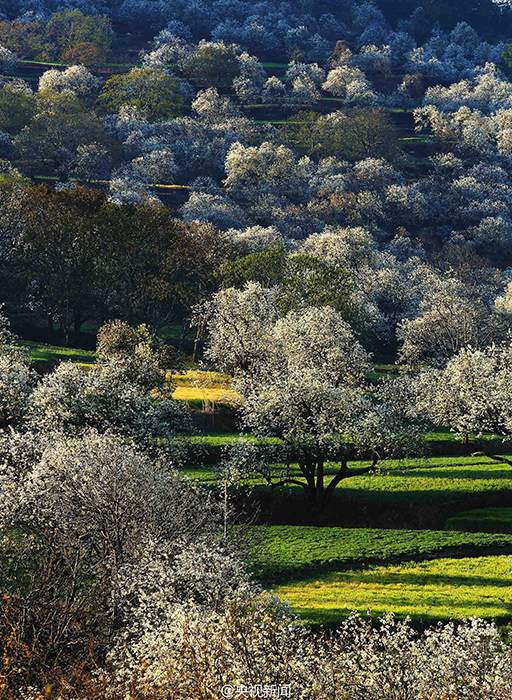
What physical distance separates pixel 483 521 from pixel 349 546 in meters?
11.6

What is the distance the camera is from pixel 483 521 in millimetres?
44625

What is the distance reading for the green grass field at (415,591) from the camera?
28250mm

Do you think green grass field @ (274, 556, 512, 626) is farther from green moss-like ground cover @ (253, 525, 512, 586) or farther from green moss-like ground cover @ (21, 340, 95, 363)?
green moss-like ground cover @ (21, 340, 95, 363)

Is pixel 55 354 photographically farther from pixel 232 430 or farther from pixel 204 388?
pixel 232 430

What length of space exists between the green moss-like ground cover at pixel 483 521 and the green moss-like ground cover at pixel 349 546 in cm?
228

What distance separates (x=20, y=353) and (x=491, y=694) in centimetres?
4652

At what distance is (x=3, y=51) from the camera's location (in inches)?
7466

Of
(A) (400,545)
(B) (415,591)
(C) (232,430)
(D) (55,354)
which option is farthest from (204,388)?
(B) (415,591)

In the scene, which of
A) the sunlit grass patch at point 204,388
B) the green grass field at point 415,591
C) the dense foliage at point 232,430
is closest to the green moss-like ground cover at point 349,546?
the dense foliage at point 232,430

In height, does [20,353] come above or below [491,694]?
above

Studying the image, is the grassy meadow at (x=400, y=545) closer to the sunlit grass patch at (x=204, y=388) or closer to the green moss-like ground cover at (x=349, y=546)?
the green moss-like ground cover at (x=349, y=546)

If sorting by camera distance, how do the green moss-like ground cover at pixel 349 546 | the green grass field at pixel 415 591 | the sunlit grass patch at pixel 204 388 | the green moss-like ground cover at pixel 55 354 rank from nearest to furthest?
the green grass field at pixel 415 591, the green moss-like ground cover at pixel 349 546, the sunlit grass patch at pixel 204 388, the green moss-like ground cover at pixel 55 354

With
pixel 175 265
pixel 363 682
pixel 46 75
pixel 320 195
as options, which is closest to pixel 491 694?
pixel 363 682

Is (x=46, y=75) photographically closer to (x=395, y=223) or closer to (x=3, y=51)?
(x=3, y=51)
